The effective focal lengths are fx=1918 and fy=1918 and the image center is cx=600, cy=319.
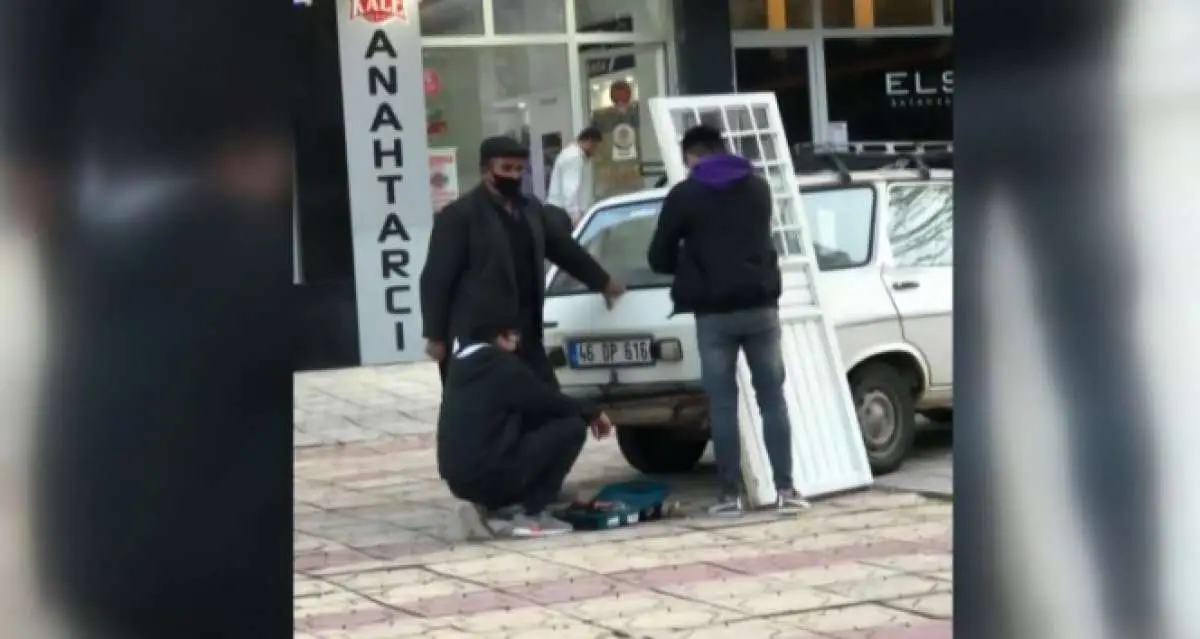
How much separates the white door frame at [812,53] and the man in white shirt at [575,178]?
12.3 ft

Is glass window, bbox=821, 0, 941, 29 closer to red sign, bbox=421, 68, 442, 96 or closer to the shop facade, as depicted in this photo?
the shop facade

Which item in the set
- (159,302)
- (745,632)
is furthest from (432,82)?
(159,302)

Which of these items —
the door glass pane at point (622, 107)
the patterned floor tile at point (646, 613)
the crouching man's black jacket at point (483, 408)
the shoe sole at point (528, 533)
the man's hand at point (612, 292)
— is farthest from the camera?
the door glass pane at point (622, 107)

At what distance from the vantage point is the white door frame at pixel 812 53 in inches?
720

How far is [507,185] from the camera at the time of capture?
8.91m

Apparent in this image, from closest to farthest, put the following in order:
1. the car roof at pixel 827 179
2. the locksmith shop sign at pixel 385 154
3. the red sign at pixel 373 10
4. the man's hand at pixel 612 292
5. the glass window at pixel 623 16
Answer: the man's hand at pixel 612 292 → the car roof at pixel 827 179 → the locksmith shop sign at pixel 385 154 → the red sign at pixel 373 10 → the glass window at pixel 623 16

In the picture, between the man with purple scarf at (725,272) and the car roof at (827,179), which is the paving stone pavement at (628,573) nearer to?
the man with purple scarf at (725,272)

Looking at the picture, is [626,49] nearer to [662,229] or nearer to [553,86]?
[553,86]

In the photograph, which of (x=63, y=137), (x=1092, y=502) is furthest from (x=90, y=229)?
(x=1092, y=502)

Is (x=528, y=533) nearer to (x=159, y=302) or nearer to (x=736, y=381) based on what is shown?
(x=736, y=381)

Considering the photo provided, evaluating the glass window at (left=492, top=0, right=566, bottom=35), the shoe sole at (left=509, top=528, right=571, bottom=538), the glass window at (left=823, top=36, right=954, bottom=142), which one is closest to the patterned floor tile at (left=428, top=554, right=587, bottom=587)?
the shoe sole at (left=509, top=528, right=571, bottom=538)

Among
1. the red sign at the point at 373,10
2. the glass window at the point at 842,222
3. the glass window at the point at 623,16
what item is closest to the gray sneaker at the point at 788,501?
the glass window at the point at 842,222

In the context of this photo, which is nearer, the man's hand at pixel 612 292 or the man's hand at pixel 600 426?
the man's hand at pixel 600 426

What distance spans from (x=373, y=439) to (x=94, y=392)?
32.8 ft
